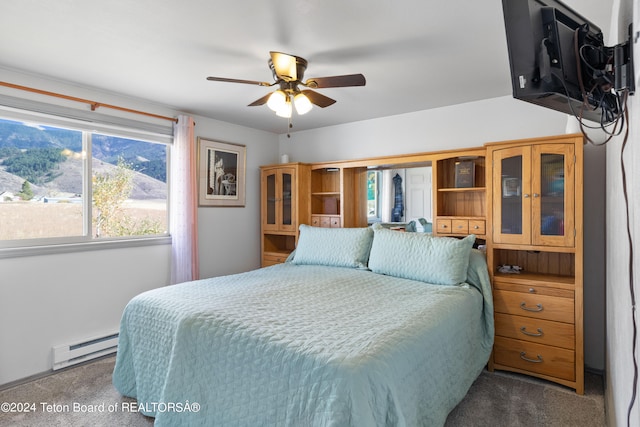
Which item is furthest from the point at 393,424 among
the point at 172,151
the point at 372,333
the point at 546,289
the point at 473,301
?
the point at 172,151

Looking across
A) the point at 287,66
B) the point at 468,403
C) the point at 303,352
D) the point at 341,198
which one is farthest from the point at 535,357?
the point at 287,66

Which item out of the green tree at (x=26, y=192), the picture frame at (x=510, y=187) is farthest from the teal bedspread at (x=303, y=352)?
the green tree at (x=26, y=192)

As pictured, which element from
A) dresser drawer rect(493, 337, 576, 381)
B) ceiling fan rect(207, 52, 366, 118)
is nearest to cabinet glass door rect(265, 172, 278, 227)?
ceiling fan rect(207, 52, 366, 118)

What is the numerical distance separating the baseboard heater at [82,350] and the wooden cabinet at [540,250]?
127 inches

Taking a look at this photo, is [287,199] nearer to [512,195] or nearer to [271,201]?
[271,201]

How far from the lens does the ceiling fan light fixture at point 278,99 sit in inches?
90.7

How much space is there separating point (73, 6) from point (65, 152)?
161 centimetres

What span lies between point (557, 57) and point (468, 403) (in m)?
2.15

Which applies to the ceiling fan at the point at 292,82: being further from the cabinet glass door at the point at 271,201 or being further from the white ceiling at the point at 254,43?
the cabinet glass door at the point at 271,201

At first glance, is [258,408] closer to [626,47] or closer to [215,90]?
[626,47]

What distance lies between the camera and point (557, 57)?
1.10 metres

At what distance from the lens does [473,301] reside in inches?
98.7

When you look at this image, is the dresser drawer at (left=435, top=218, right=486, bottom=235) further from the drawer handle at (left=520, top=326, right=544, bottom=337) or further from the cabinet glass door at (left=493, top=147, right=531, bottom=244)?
the drawer handle at (left=520, top=326, right=544, bottom=337)

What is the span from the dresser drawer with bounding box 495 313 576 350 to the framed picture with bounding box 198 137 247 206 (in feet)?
9.81
